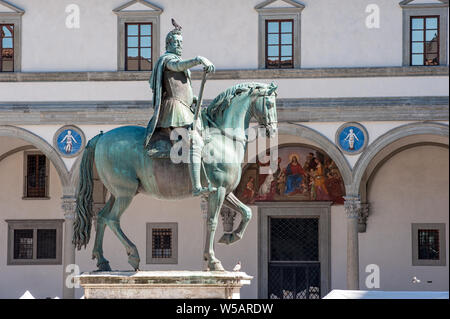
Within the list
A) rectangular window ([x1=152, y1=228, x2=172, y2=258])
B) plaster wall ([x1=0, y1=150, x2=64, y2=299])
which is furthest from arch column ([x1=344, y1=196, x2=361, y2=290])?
plaster wall ([x1=0, y1=150, x2=64, y2=299])

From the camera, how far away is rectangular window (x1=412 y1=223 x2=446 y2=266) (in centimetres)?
2988

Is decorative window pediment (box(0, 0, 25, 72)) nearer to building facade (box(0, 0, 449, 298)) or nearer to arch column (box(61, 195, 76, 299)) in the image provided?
building facade (box(0, 0, 449, 298))

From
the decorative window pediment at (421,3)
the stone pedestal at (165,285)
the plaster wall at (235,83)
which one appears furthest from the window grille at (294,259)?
the stone pedestal at (165,285)

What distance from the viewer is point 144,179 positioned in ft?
43.1

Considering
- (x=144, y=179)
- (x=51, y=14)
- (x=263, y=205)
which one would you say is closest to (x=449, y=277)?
(x=263, y=205)

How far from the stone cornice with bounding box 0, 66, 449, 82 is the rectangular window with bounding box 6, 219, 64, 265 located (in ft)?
14.9

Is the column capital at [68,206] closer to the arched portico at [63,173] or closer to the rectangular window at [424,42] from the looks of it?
the arched portico at [63,173]

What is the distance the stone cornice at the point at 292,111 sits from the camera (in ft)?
89.6

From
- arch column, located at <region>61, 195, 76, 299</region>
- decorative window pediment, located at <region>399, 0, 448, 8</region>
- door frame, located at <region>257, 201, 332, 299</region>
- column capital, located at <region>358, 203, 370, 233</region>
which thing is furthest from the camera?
door frame, located at <region>257, 201, 332, 299</region>

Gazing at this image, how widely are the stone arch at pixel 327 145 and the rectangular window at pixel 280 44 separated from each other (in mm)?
1464

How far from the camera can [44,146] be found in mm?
27984

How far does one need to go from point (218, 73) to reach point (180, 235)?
4.99 metres

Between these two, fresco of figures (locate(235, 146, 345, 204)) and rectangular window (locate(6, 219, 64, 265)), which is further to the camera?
rectangular window (locate(6, 219, 64, 265))

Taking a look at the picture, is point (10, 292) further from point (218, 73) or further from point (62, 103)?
point (218, 73)
